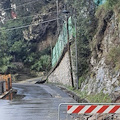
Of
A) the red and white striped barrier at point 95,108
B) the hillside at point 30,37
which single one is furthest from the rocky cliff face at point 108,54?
the hillside at point 30,37

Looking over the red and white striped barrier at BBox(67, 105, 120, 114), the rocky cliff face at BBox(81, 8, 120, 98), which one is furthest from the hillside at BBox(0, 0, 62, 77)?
the red and white striped barrier at BBox(67, 105, 120, 114)

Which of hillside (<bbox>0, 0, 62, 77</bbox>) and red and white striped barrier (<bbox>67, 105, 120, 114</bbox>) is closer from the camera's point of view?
red and white striped barrier (<bbox>67, 105, 120, 114</bbox>)

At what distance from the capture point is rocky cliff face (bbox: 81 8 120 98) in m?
14.3

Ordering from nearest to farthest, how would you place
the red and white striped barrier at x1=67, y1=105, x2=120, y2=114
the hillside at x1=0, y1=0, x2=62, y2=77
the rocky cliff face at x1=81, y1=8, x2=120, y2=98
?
the red and white striped barrier at x1=67, y1=105, x2=120, y2=114, the rocky cliff face at x1=81, y1=8, x2=120, y2=98, the hillside at x1=0, y1=0, x2=62, y2=77

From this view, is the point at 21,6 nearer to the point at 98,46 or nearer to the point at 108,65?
the point at 98,46

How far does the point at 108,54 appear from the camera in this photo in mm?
16156

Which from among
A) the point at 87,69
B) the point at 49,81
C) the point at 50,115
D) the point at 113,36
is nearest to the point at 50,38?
the point at 49,81

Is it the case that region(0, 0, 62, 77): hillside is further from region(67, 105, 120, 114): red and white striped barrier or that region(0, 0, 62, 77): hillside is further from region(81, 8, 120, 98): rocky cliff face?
region(67, 105, 120, 114): red and white striped barrier

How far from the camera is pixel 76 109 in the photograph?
24.0ft

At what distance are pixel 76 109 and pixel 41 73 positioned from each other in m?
49.2

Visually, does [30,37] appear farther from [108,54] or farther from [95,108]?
[95,108]

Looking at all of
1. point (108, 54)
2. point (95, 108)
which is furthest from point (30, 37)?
point (95, 108)

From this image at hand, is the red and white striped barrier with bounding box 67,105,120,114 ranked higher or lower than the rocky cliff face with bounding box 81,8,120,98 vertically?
lower

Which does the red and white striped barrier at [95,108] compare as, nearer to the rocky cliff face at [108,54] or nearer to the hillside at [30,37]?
the rocky cliff face at [108,54]
